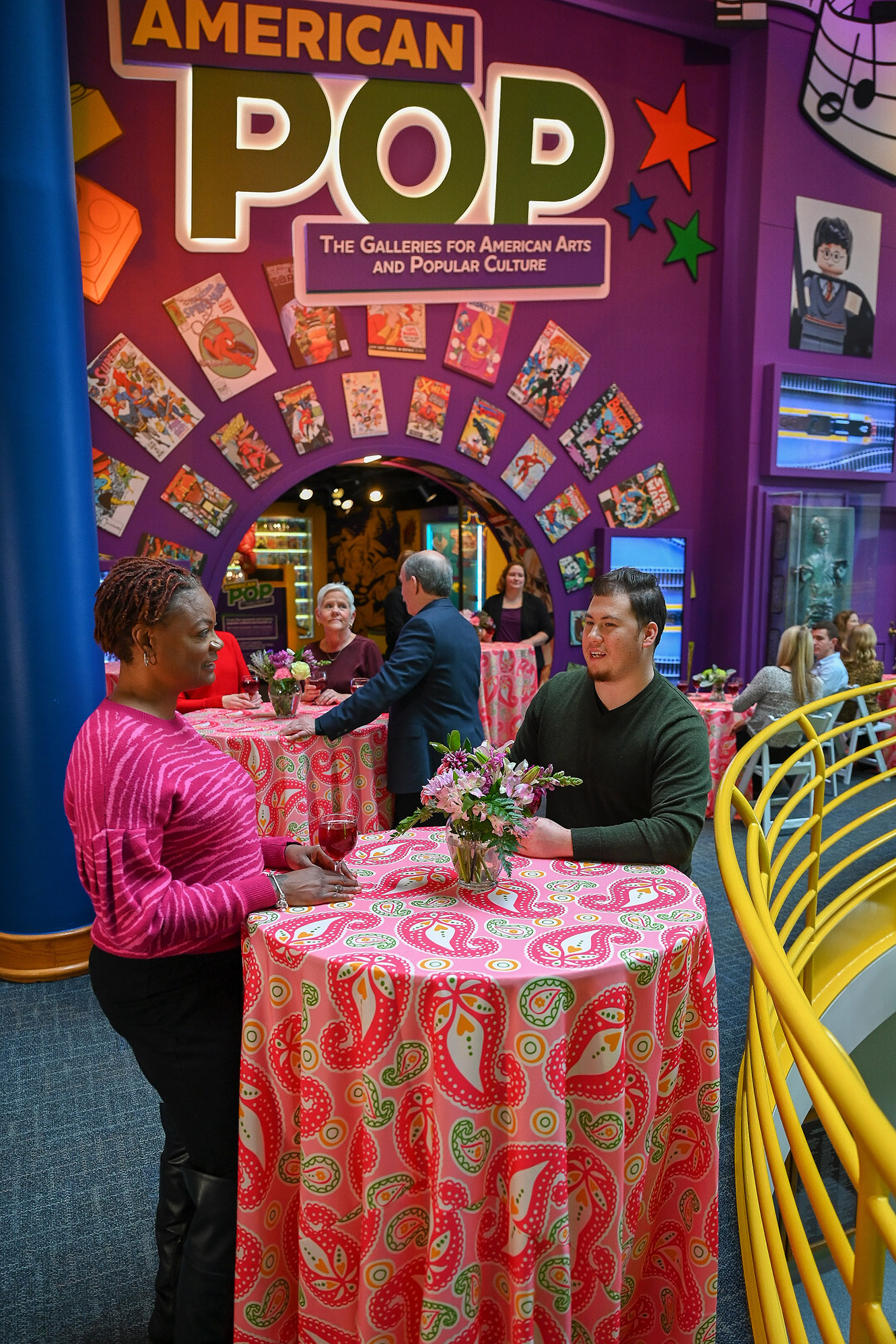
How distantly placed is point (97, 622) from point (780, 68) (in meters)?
7.64

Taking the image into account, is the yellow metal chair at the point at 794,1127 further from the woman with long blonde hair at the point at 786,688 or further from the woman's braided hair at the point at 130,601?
the woman with long blonde hair at the point at 786,688

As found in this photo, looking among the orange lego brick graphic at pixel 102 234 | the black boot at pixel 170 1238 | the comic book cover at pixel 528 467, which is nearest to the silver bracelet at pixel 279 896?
the black boot at pixel 170 1238

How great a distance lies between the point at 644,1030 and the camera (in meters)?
1.56

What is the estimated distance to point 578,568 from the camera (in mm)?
7117


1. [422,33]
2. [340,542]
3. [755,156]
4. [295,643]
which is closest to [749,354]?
[755,156]

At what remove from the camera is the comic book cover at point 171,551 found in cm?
576

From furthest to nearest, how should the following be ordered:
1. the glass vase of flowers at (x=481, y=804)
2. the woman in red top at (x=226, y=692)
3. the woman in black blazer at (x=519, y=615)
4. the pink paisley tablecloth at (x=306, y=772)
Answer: the woman in black blazer at (x=519, y=615) < the woman in red top at (x=226, y=692) < the pink paisley tablecloth at (x=306, y=772) < the glass vase of flowers at (x=481, y=804)

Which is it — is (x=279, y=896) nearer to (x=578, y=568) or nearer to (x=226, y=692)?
(x=226, y=692)

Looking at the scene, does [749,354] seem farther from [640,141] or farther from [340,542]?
[340,542]

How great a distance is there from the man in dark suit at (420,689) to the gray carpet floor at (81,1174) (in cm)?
139

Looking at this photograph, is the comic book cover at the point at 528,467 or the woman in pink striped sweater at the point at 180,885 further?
the comic book cover at the point at 528,467

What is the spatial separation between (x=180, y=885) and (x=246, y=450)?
4875 millimetres

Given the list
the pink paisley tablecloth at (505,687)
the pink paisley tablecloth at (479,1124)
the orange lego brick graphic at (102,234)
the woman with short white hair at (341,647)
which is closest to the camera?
the pink paisley tablecloth at (479,1124)

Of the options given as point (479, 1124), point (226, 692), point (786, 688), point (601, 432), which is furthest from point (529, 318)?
point (479, 1124)
